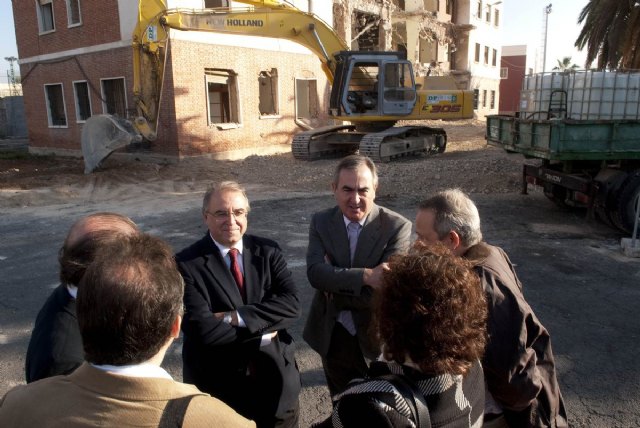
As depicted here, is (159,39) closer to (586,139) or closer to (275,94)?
(275,94)

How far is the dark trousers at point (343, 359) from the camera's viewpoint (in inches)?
109

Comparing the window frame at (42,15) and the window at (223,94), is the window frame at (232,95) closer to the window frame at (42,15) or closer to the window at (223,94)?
the window at (223,94)

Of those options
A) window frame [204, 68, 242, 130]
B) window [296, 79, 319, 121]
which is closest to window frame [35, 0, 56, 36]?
window frame [204, 68, 242, 130]

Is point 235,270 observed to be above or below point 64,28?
below

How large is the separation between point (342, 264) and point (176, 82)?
47.3ft

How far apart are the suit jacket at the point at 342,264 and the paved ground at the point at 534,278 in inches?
34.5

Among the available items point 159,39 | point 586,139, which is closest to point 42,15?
point 159,39

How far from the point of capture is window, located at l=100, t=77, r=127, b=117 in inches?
684

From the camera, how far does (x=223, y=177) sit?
14031 mm

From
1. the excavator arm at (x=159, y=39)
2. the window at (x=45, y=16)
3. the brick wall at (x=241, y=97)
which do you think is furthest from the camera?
the window at (x=45, y=16)

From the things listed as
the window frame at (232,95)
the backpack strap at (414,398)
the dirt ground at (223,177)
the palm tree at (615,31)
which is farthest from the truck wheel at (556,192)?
the window frame at (232,95)

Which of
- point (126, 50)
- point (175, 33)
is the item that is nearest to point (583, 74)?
point (175, 33)

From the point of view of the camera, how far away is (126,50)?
53.7 feet

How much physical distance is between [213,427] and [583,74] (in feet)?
28.4
